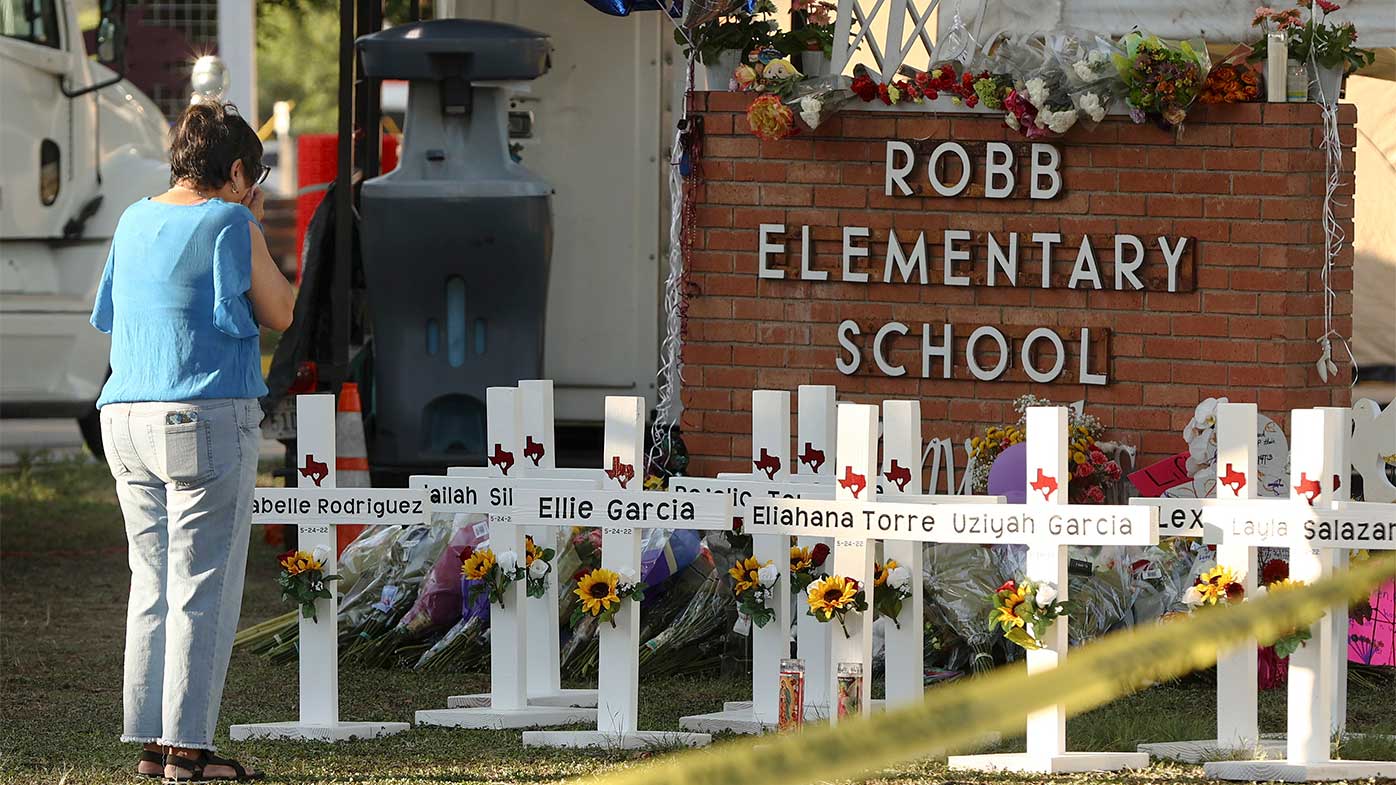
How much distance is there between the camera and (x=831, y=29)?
7000 mm

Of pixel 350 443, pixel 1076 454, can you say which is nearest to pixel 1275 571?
pixel 1076 454

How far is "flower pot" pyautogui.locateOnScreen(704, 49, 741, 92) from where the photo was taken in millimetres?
6938

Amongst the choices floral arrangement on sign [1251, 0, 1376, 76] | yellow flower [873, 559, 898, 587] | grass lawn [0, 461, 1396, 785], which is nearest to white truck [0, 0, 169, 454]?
grass lawn [0, 461, 1396, 785]

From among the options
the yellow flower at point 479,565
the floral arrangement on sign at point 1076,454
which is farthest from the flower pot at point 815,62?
the yellow flower at point 479,565

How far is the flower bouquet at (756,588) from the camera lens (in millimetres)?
4691

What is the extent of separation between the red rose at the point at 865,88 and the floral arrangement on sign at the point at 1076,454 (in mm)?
→ 1167

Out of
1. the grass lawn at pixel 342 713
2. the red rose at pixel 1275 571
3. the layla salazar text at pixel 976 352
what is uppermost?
the layla salazar text at pixel 976 352

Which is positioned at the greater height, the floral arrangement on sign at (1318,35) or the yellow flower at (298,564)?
the floral arrangement on sign at (1318,35)

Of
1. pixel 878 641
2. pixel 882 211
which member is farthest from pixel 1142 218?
pixel 878 641

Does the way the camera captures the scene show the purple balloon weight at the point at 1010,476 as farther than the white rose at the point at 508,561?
Yes

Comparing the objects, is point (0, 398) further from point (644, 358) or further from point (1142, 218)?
point (1142, 218)

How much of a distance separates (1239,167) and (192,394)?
3819 millimetres

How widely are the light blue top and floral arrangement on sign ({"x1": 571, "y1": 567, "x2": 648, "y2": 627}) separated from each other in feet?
3.14

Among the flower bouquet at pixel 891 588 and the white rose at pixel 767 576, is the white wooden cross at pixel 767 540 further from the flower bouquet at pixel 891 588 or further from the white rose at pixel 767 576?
the flower bouquet at pixel 891 588
